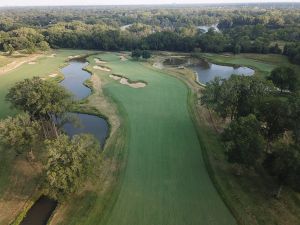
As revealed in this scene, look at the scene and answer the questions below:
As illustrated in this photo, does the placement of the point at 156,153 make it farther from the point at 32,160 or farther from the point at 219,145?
the point at 32,160

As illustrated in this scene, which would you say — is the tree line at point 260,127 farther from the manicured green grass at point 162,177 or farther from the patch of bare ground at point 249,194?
the manicured green grass at point 162,177

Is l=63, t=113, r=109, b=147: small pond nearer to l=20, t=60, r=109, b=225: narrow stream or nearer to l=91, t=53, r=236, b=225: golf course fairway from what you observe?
l=20, t=60, r=109, b=225: narrow stream

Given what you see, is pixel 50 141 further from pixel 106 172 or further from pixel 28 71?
pixel 28 71

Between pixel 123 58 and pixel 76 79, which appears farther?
pixel 123 58

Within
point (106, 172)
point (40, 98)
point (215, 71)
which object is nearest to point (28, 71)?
point (40, 98)

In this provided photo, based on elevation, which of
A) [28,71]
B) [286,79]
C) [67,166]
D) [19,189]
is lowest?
[28,71]

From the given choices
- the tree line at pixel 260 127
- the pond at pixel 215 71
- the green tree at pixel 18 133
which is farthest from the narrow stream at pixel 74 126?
the pond at pixel 215 71
